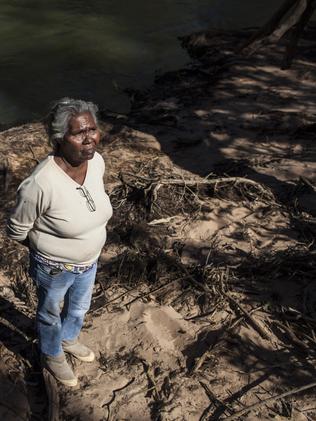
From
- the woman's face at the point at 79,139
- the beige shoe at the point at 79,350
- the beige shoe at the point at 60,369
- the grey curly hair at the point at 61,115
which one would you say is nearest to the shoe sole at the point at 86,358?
the beige shoe at the point at 79,350

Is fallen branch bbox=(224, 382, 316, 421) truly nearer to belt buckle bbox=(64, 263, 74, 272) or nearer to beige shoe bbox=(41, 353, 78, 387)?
beige shoe bbox=(41, 353, 78, 387)

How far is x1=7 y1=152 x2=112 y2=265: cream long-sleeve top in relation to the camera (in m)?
2.90

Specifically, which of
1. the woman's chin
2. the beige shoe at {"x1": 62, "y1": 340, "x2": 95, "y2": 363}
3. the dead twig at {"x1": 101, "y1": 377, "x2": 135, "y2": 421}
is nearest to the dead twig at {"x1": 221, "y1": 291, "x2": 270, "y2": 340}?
the dead twig at {"x1": 101, "y1": 377, "x2": 135, "y2": 421}

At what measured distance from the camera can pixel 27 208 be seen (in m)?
2.93

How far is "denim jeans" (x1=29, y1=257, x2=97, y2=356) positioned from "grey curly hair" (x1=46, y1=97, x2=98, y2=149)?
72 cm

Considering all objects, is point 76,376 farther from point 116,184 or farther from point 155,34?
point 155,34

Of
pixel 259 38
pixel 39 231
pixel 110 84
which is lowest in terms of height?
pixel 110 84

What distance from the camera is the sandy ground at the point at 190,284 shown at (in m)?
3.73

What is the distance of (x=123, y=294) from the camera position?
452cm

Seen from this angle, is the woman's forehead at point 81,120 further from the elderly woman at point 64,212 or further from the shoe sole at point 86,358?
the shoe sole at point 86,358

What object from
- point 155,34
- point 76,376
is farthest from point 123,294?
point 155,34

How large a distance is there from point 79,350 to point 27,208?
4.42ft

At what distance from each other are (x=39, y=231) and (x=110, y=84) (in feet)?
25.9

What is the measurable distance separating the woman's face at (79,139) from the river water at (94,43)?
6.33m
